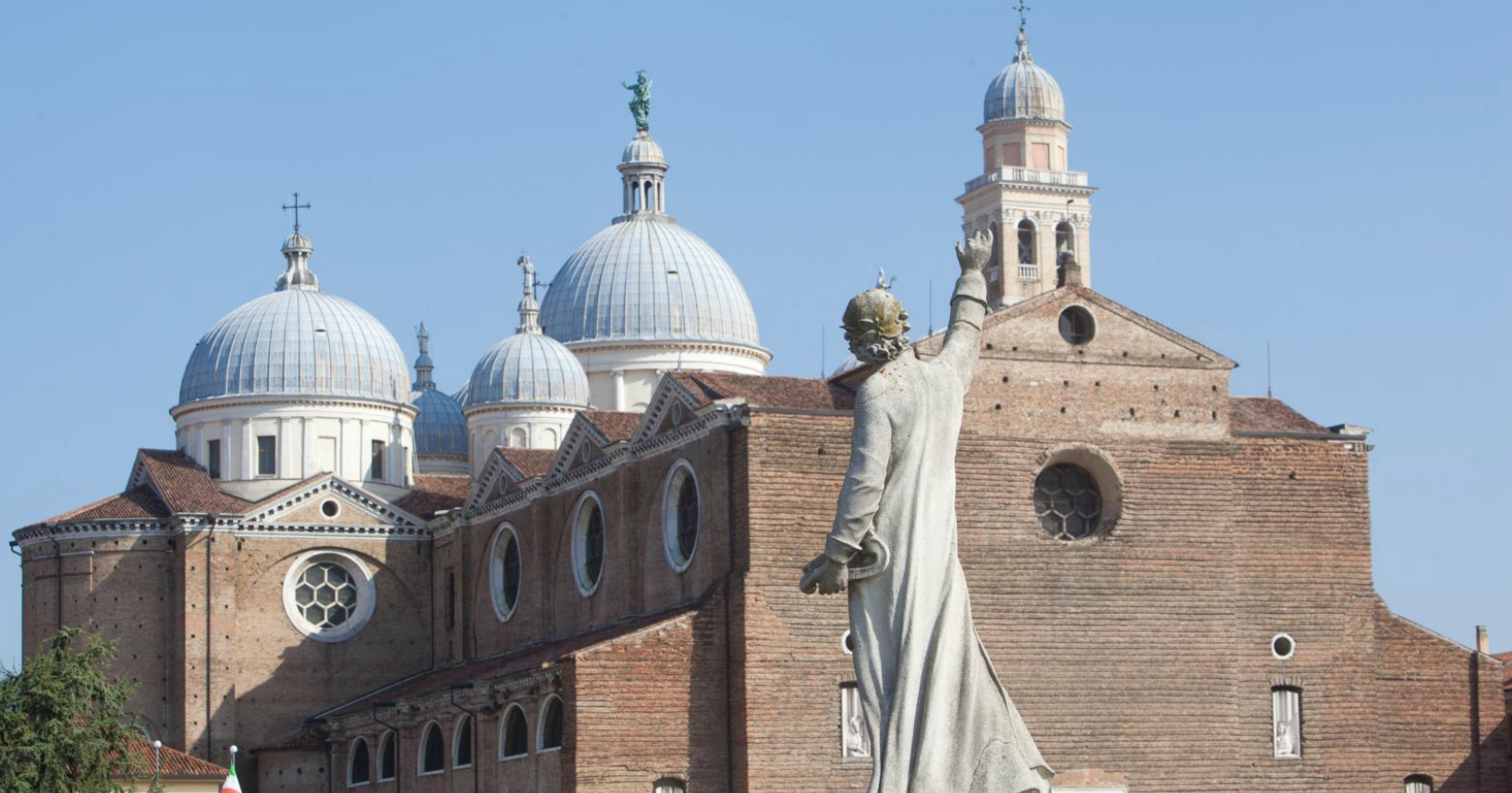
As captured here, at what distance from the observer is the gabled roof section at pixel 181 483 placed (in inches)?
1975

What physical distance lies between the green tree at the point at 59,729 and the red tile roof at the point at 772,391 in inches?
427

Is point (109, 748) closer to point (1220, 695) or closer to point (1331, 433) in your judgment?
point (1220, 695)

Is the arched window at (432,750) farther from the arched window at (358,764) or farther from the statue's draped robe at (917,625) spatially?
the statue's draped robe at (917,625)

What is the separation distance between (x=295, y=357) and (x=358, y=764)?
9760 mm

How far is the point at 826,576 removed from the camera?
374 inches

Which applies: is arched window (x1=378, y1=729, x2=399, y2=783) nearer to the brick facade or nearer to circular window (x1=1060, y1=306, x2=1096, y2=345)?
the brick facade

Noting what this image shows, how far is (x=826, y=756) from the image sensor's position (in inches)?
1491

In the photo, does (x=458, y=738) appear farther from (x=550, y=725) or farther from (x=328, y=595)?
(x=328, y=595)

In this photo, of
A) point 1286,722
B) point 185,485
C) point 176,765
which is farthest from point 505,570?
point 1286,722

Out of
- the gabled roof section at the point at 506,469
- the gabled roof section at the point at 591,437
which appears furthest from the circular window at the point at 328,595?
the gabled roof section at the point at 591,437

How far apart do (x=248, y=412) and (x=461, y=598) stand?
21.5 feet

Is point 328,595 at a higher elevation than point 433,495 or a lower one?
lower

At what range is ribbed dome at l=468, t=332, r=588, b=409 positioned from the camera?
56.9m

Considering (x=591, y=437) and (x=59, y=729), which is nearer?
(x=59, y=729)
